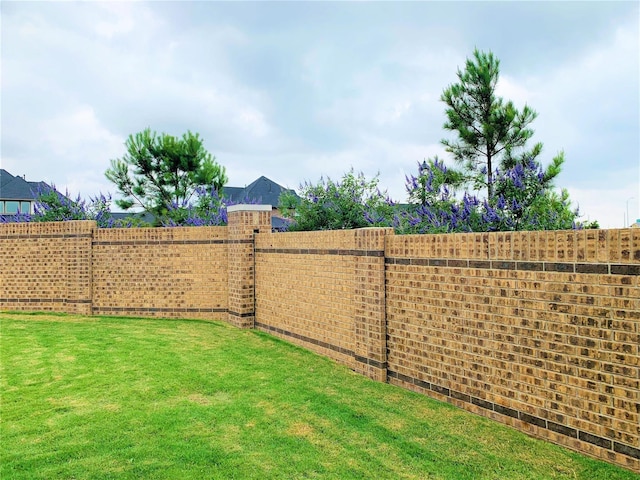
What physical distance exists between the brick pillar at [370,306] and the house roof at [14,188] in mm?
39316

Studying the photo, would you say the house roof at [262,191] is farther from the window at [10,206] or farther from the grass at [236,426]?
the grass at [236,426]

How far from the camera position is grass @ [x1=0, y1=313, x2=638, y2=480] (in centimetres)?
387

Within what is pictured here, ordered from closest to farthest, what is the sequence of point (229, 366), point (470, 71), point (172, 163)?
point (229, 366) < point (470, 71) < point (172, 163)

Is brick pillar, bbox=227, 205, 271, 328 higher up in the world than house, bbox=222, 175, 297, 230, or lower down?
lower down

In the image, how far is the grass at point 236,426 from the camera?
12.7 ft

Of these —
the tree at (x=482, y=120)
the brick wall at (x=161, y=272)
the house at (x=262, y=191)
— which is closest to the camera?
the brick wall at (x=161, y=272)

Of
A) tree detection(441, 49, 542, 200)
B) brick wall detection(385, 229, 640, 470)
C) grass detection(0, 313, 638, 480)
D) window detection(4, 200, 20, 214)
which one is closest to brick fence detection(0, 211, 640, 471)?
brick wall detection(385, 229, 640, 470)

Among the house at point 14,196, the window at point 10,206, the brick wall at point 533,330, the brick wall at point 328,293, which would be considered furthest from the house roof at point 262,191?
the brick wall at point 533,330

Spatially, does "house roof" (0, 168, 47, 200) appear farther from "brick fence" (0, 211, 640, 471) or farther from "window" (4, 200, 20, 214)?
"brick fence" (0, 211, 640, 471)

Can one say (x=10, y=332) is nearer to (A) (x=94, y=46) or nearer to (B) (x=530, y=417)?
(A) (x=94, y=46)

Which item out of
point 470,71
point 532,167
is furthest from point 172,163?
point 532,167

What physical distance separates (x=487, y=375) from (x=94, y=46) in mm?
9723

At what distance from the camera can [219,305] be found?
10.9 m

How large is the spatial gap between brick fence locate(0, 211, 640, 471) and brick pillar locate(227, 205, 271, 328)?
0.02 metres
